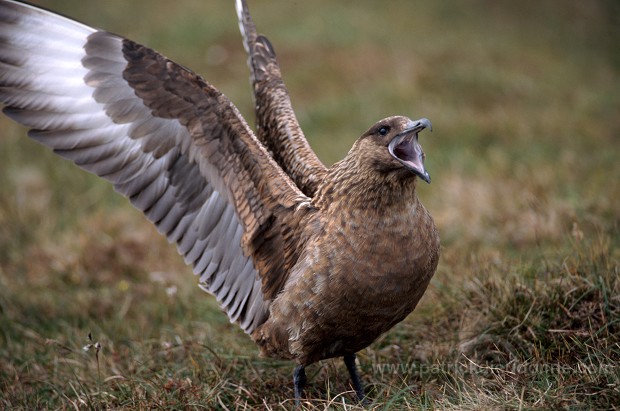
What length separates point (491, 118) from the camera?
733cm

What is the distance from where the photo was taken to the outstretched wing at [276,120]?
3.75 metres

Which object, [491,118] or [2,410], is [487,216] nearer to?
[491,118]

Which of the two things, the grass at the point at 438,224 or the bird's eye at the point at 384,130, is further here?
the grass at the point at 438,224

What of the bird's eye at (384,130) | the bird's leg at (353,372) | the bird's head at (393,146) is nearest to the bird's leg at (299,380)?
the bird's leg at (353,372)

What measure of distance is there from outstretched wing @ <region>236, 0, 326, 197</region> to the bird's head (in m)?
0.56

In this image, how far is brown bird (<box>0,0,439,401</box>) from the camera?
10.1 feet

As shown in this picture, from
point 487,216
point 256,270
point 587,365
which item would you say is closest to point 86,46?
point 256,270

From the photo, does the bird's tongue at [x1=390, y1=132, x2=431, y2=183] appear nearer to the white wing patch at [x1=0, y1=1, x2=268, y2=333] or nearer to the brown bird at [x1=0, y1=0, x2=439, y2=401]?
the brown bird at [x1=0, y1=0, x2=439, y2=401]

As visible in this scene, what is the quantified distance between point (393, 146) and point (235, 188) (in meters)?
0.77

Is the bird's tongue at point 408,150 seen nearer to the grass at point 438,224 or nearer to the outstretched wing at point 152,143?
the outstretched wing at point 152,143

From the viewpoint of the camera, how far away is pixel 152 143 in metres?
3.42

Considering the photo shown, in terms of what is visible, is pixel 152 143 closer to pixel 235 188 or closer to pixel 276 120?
pixel 235 188

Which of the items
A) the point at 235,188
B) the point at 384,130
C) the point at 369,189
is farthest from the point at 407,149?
the point at 235,188

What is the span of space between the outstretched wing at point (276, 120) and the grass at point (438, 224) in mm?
963
